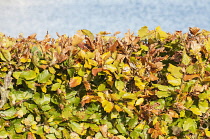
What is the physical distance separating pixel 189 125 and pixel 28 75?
250cm

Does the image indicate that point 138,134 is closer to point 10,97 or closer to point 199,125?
point 199,125

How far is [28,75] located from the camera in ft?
10.3

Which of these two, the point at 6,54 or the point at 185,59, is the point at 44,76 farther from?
the point at 185,59

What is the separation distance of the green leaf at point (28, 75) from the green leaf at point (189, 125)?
2356 mm

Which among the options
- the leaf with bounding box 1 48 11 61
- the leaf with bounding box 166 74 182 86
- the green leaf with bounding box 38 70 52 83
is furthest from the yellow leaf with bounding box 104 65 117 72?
the leaf with bounding box 1 48 11 61

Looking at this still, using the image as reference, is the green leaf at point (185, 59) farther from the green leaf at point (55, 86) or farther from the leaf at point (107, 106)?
the green leaf at point (55, 86)

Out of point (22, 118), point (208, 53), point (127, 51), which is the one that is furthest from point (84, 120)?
point (208, 53)

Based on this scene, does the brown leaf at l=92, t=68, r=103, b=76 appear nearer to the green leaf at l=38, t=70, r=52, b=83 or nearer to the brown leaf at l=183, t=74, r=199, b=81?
the green leaf at l=38, t=70, r=52, b=83

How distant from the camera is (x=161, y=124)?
12.2ft

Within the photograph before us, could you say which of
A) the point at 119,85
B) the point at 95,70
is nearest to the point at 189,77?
the point at 119,85

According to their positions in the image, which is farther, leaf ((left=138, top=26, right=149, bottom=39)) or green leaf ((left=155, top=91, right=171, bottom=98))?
leaf ((left=138, top=26, right=149, bottom=39))

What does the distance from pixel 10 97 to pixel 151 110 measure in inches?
77.9

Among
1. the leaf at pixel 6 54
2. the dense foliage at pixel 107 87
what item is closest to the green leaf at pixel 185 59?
the dense foliage at pixel 107 87

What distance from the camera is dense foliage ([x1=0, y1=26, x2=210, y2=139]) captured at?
322cm
